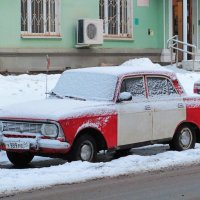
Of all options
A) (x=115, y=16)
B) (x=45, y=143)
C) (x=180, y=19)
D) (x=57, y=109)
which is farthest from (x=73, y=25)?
(x=45, y=143)

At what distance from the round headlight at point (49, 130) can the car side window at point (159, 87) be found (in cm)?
227

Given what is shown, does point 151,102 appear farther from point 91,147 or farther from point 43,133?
point 43,133

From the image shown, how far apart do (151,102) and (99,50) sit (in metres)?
11.8

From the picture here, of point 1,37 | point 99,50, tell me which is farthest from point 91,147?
point 99,50

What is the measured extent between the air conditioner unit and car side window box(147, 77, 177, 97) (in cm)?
1039

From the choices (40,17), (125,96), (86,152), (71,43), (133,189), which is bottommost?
(133,189)

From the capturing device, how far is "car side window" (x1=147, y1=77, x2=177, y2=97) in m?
11.9

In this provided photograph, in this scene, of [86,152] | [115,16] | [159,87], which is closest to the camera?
[86,152]

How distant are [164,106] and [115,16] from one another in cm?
1274

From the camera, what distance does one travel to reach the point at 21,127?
10570 millimetres

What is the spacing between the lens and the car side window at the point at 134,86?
11500 mm

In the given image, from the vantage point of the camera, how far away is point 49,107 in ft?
34.9

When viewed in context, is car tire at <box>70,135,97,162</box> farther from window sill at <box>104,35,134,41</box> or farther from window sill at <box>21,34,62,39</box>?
window sill at <box>104,35,134,41</box>

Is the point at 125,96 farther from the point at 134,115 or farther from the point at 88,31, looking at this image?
the point at 88,31
